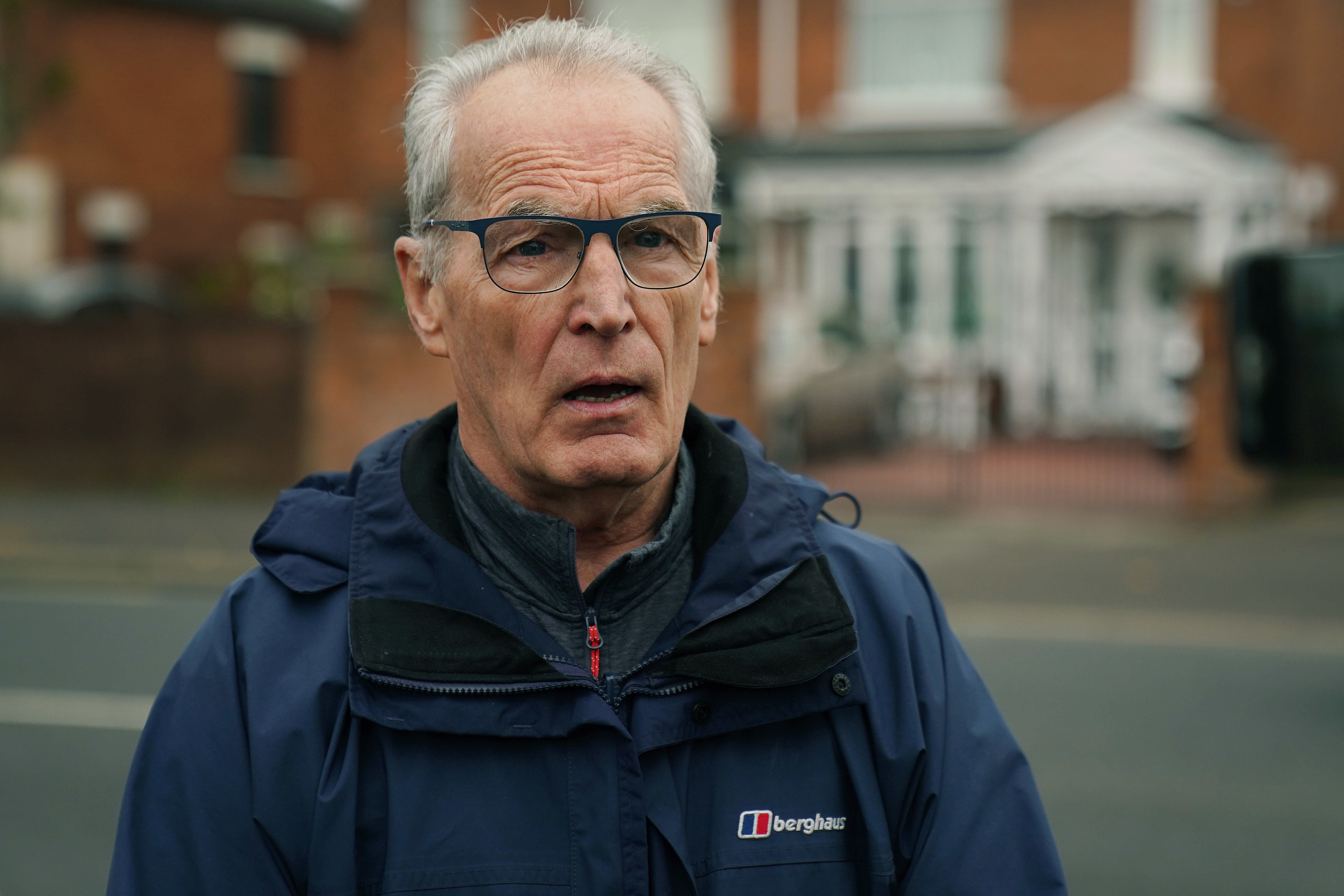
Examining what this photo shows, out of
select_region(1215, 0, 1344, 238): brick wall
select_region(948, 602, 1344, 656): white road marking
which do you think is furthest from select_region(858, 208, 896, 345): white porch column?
select_region(948, 602, 1344, 656): white road marking

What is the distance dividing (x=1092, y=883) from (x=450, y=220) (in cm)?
359

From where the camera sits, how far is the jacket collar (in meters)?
1.88

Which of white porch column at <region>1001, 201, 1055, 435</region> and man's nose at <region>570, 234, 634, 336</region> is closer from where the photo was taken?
man's nose at <region>570, 234, 634, 336</region>

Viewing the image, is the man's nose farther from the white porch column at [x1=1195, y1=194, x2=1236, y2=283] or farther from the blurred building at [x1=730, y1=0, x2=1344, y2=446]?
the white porch column at [x1=1195, y1=194, x2=1236, y2=283]

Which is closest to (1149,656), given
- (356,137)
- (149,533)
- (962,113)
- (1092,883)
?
(1092,883)

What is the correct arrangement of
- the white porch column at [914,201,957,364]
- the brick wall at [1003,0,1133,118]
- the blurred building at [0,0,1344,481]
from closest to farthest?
the blurred building at [0,0,1344,481], the white porch column at [914,201,957,364], the brick wall at [1003,0,1133,118]

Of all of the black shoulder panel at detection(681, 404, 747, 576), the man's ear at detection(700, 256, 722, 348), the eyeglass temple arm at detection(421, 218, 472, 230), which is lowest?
the black shoulder panel at detection(681, 404, 747, 576)

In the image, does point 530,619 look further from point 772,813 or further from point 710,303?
point 710,303

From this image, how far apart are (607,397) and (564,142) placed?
0.34 meters

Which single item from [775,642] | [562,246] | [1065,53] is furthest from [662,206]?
[1065,53]

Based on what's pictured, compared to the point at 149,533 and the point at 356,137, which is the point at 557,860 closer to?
the point at 149,533

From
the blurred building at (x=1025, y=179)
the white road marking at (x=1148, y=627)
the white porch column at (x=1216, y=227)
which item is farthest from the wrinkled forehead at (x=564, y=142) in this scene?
the white porch column at (x=1216, y=227)

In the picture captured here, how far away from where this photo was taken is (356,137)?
22109 millimetres

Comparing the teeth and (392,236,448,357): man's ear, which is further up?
(392,236,448,357): man's ear
